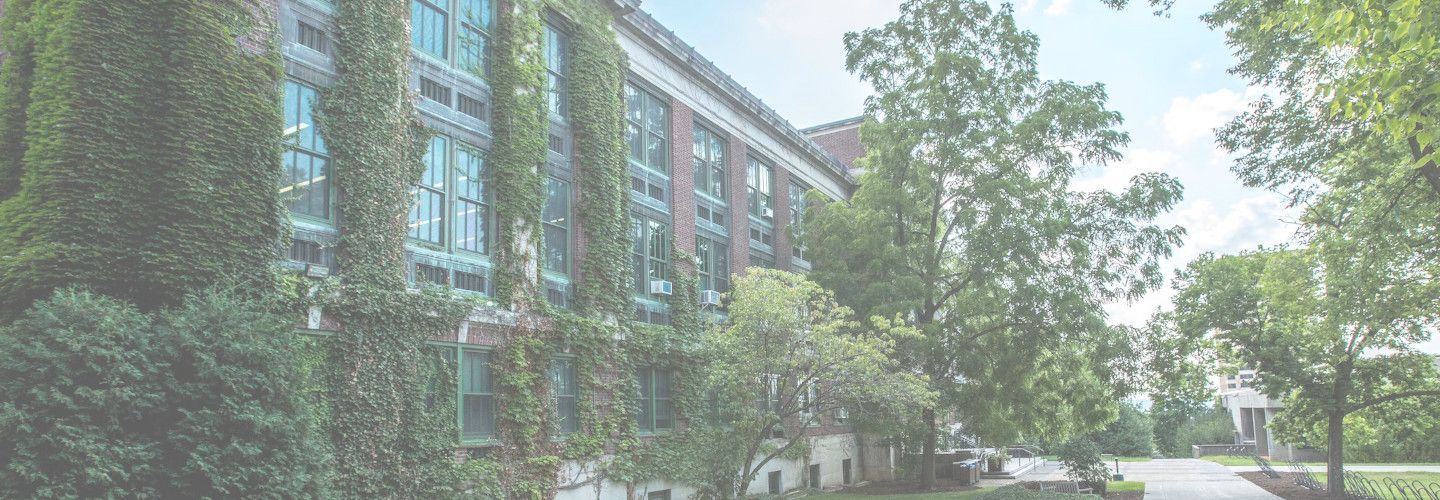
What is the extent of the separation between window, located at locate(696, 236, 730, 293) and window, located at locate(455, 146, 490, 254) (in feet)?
24.7

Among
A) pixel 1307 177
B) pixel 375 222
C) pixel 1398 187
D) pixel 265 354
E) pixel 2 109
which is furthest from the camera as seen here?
pixel 1307 177

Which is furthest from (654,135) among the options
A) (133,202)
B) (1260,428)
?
(1260,428)

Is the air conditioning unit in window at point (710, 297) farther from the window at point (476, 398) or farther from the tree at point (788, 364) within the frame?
the window at point (476, 398)

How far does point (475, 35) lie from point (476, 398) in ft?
21.4

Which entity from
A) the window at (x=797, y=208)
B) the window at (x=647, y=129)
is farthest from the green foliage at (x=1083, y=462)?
the window at (x=647, y=129)

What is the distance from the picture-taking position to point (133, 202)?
455 inches

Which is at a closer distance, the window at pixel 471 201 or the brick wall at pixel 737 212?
the window at pixel 471 201

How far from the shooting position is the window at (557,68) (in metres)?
19.5

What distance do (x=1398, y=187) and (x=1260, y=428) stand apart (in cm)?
4765

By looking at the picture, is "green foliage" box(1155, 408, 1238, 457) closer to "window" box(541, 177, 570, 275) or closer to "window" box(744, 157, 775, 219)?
"window" box(744, 157, 775, 219)

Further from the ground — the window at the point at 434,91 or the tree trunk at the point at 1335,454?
the window at the point at 434,91

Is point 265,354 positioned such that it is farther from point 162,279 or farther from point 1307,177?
point 1307,177

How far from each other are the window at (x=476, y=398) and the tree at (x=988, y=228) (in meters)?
10.2

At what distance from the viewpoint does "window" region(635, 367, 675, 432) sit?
2108cm
